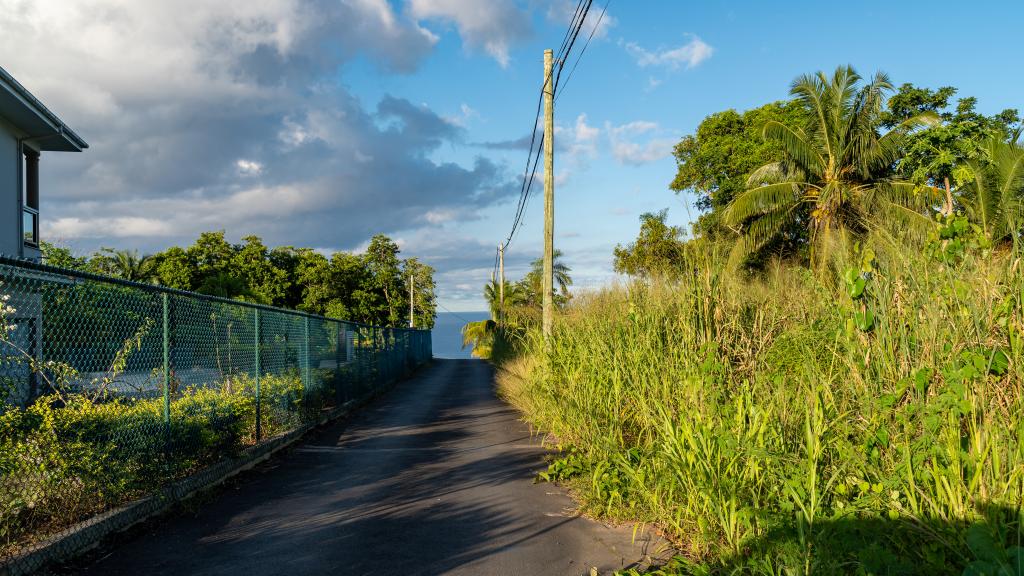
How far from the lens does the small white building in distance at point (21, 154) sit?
1440 cm

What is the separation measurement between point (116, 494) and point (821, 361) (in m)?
5.55

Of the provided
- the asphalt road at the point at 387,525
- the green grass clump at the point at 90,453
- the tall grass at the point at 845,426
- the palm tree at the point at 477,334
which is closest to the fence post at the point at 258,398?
the asphalt road at the point at 387,525

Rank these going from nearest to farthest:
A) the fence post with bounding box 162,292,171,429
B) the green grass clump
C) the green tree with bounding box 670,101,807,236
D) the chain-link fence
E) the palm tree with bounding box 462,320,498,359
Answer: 1. the green grass clump
2. the chain-link fence
3. the fence post with bounding box 162,292,171,429
4. the green tree with bounding box 670,101,807,236
5. the palm tree with bounding box 462,320,498,359

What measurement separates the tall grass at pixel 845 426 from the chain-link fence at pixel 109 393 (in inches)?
155

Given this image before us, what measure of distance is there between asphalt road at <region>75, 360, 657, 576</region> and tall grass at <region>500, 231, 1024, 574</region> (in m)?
0.71

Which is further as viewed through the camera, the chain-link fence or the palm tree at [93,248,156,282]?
the palm tree at [93,248,156,282]

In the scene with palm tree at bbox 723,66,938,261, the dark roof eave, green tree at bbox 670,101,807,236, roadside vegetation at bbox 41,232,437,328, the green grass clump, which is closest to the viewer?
the green grass clump

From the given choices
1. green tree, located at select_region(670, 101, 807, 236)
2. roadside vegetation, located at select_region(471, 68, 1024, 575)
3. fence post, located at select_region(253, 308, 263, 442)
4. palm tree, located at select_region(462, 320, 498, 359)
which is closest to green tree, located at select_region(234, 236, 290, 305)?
palm tree, located at select_region(462, 320, 498, 359)

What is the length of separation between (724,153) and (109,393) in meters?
29.3

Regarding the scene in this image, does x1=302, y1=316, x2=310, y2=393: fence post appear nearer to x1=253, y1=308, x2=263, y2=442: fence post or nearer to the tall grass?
x1=253, y1=308, x2=263, y2=442: fence post

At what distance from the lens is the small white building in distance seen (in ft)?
47.2

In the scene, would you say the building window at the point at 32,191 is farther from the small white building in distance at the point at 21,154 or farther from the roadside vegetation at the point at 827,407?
the roadside vegetation at the point at 827,407

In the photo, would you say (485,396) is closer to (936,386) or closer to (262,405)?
(262,405)

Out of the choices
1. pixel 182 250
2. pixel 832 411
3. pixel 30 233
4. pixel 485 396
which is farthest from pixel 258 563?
pixel 182 250
